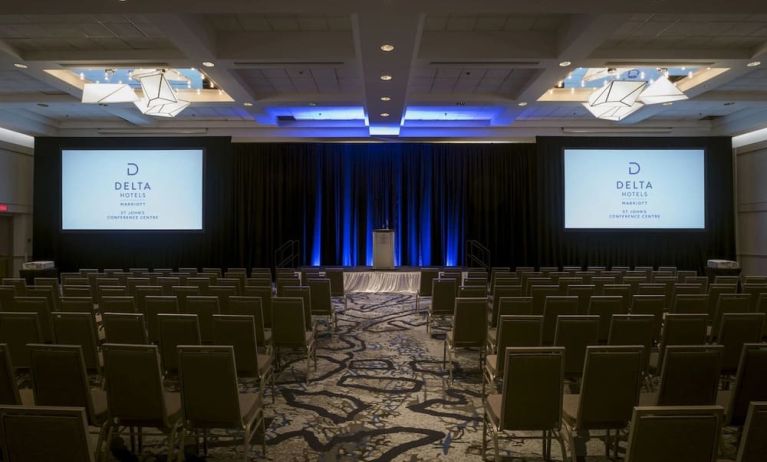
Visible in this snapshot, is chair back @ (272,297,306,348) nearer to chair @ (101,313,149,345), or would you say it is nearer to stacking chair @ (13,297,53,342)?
chair @ (101,313,149,345)

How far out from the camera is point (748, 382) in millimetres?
2986

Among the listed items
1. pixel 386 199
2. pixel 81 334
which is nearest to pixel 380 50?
pixel 81 334

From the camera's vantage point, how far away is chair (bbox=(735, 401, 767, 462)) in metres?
1.96

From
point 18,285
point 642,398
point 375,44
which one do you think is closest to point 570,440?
point 642,398

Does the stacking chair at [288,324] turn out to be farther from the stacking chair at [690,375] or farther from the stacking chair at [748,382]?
the stacking chair at [748,382]

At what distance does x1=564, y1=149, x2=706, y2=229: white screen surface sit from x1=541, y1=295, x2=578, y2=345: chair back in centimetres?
893

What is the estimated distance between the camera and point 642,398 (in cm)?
340

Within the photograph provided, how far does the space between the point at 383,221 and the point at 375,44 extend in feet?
29.2

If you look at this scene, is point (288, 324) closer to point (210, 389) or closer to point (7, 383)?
point (210, 389)

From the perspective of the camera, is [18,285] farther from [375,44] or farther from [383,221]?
[383,221]

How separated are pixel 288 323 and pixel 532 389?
2.83 metres

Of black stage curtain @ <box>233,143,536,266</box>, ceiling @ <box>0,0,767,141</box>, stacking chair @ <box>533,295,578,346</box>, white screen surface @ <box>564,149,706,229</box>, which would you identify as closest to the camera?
stacking chair @ <box>533,295,578,346</box>

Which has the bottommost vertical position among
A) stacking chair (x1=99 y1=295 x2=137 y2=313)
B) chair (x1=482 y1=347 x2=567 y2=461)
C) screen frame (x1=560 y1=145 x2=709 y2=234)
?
chair (x1=482 y1=347 x2=567 y2=461)

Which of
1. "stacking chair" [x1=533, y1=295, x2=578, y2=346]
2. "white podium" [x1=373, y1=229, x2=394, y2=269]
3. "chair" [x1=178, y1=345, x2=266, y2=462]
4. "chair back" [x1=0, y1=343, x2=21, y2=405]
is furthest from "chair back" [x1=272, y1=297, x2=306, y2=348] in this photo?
"white podium" [x1=373, y1=229, x2=394, y2=269]
